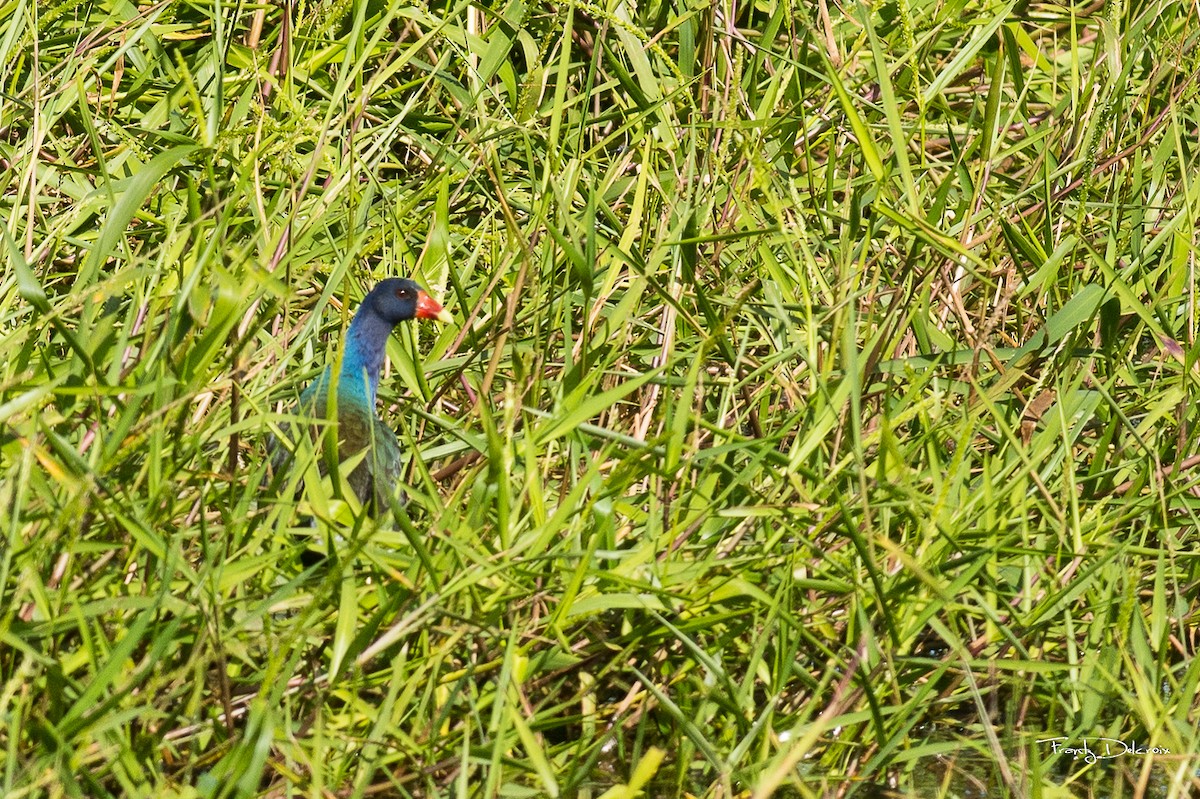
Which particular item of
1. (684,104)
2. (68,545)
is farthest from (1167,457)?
(68,545)

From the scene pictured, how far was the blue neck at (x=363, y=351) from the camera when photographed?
3.06m

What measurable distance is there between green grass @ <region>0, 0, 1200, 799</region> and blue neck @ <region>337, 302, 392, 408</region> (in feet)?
0.24

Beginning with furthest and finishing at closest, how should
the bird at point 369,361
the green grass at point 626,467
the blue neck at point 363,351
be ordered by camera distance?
the blue neck at point 363,351 < the bird at point 369,361 < the green grass at point 626,467

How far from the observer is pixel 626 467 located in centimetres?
217

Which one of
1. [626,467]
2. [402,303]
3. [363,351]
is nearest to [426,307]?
[402,303]

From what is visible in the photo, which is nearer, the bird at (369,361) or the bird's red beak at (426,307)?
the bird at (369,361)

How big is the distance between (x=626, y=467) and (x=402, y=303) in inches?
42.5

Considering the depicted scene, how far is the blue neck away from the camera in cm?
306

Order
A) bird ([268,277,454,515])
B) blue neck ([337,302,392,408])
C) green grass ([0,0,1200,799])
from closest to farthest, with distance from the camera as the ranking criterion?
1. green grass ([0,0,1200,799])
2. bird ([268,277,454,515])
3. blue neck ([337,302,392,408])

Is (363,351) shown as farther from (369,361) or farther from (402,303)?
(402,303)

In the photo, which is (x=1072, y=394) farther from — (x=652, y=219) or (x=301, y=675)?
(x=301, y=675)

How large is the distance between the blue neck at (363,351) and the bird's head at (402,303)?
2 centimetres

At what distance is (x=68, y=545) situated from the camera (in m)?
1.84

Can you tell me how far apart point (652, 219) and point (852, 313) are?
2.78 ft
